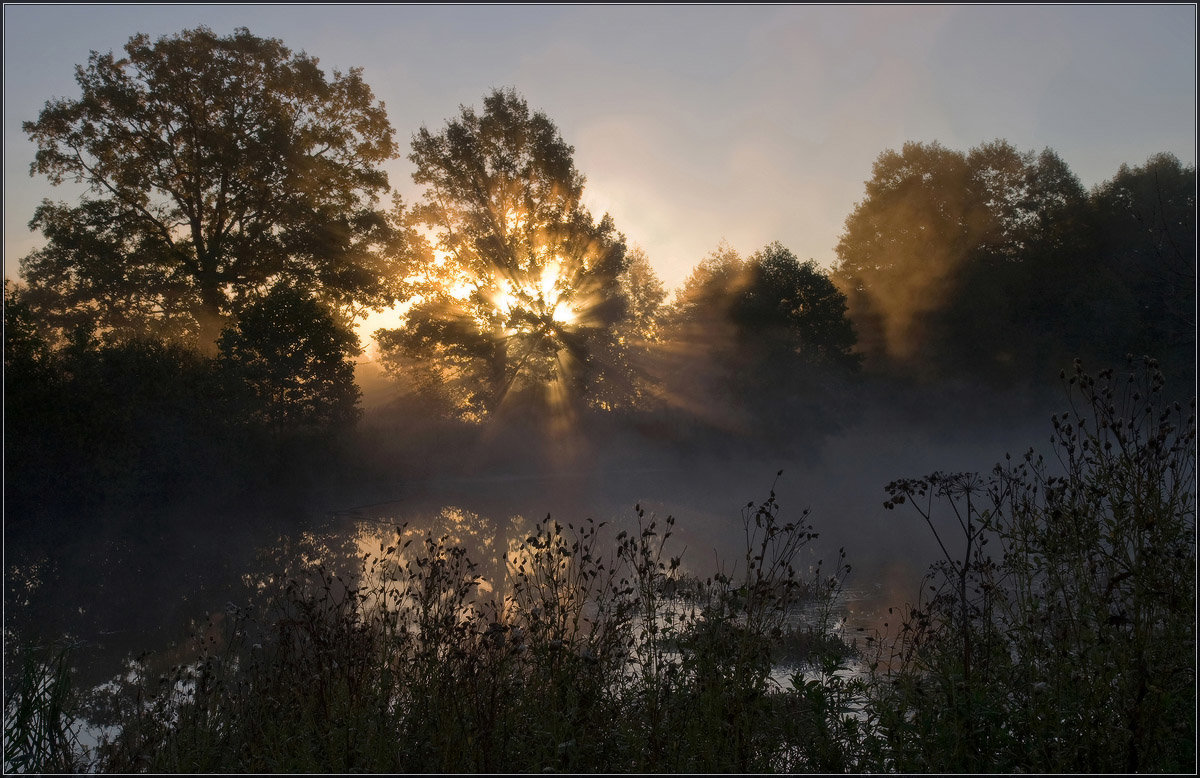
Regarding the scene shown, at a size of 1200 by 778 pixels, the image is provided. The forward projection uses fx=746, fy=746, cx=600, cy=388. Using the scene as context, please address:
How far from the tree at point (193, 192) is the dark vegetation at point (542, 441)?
0.31 ft

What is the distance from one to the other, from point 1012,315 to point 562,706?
31691mm

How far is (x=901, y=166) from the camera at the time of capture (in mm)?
37125

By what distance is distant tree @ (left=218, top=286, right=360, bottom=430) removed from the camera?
18984mm

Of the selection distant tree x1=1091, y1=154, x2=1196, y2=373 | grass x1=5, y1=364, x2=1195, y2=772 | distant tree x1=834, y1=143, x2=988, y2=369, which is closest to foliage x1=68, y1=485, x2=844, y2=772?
Result: grass x1=5, y1=364, x2=1195, y2=772

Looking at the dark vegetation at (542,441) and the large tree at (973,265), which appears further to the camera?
the large tree at (973,265)

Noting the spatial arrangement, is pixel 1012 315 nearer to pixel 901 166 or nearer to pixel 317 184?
pixel 901 166

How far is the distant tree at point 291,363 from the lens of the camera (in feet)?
62.3

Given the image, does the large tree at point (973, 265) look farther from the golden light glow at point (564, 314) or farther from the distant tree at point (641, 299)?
the golden light glow at point (564, 314)

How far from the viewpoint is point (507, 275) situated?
27.0 metres

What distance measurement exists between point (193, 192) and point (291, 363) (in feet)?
19.5

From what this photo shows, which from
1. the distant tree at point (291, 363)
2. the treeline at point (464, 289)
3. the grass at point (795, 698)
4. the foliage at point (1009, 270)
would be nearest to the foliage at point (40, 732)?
the grass at point (795, 698)

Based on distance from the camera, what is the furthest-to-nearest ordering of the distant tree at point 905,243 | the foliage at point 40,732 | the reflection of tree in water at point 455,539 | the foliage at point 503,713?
the distant tree at point 905,243 < the reflection of tree in water at point 455,539 < the foliage at point 40,732 < the foliage at point 503,713

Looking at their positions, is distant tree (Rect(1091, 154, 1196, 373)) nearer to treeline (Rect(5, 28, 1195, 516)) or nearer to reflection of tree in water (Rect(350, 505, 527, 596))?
treeline (Rect(5, 28, 1195, 516))

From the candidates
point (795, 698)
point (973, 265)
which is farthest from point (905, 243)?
point (795, 698)
